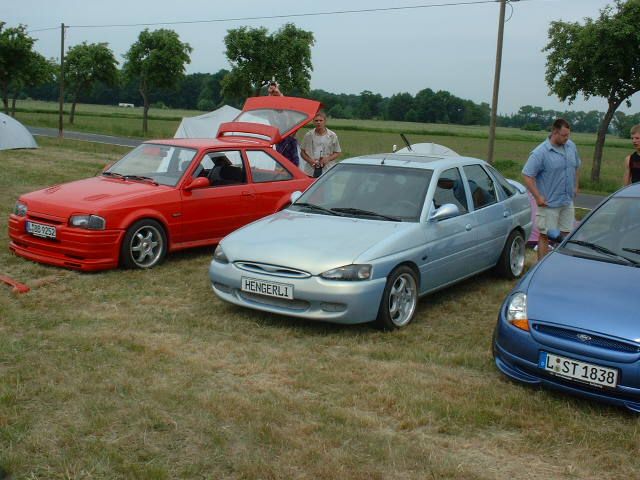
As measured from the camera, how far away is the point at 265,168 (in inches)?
378

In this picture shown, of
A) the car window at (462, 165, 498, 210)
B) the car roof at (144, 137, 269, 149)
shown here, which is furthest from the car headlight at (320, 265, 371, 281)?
the car roof at (144, 137, 269, 149)

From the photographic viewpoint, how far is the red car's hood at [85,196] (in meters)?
7.82

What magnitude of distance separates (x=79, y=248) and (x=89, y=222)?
29cm

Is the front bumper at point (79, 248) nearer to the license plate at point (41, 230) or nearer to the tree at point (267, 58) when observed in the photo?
the license plate at point (41, 230)

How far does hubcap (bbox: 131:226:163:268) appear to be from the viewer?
8.12m

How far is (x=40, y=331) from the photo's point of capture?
597 centimetres

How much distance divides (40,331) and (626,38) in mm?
17300

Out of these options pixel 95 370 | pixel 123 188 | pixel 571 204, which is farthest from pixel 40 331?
pixel 571 204

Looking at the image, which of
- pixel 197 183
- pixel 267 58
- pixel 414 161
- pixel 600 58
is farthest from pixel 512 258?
pixel 267 58

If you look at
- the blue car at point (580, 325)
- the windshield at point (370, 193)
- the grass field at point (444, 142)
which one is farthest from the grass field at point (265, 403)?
the grass field at point (444, 142)

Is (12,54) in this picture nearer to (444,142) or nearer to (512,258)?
(444,142)

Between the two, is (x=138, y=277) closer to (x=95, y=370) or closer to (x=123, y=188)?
(x=123, y=188)

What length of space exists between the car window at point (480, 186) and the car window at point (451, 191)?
7.3 inches

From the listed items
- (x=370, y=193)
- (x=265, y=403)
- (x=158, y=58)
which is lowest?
(x=265, y=403)
